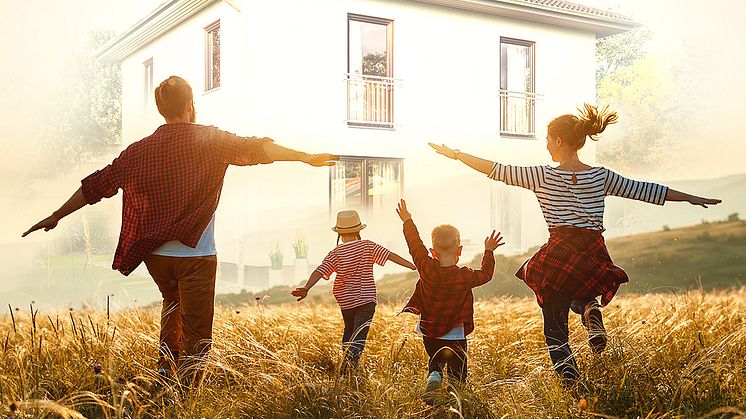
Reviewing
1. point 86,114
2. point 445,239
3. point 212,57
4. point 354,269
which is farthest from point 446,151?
point 86,114

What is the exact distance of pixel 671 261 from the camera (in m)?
10.8

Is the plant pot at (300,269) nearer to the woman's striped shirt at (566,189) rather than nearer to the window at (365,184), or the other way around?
the window at (365,184)

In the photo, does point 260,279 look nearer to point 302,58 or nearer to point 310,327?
point 302,58

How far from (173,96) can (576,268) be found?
6.46 ft

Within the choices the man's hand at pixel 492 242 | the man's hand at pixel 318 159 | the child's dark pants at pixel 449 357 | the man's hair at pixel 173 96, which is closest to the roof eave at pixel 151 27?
the man's hair at pixel 173 96

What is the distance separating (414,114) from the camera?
8.84 metres

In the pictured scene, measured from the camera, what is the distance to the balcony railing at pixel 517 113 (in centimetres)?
962

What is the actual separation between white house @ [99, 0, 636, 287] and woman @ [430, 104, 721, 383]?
431 cm

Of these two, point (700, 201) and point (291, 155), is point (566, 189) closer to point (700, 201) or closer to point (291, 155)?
point (700, 201)

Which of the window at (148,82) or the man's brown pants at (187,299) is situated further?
the window at (148,82)

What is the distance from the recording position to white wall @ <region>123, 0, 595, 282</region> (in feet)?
25.2

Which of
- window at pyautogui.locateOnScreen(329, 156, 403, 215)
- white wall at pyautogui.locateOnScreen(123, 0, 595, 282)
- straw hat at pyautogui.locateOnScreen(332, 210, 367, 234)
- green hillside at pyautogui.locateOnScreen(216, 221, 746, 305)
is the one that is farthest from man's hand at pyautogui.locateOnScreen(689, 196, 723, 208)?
window at pyautogui.locateOnScreen(329, 156, 403, 215)

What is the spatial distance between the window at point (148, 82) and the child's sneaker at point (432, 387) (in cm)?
838

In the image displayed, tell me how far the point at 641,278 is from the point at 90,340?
24.7ft
